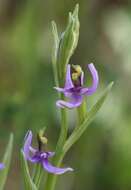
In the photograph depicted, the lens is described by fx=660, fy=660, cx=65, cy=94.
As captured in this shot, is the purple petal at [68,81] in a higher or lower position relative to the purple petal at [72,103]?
higher

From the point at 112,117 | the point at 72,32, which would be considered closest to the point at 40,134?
the point at 72,32

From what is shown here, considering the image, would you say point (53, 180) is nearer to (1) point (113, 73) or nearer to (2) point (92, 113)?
(2) point (92, 113)

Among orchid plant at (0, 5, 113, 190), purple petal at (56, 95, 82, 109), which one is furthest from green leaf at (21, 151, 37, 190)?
purple petal at (56, 95, 82, 109)

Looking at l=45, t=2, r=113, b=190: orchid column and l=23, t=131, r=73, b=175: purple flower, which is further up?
l=45, t=2, r=113, b=190: orchid column

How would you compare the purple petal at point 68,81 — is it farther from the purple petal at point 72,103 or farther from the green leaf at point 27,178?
the green leaf at point 27,178

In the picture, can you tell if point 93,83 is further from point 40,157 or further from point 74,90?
point 40,157

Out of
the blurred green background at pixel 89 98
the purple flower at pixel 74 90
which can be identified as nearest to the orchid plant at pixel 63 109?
the purple flower at pixel 74 90

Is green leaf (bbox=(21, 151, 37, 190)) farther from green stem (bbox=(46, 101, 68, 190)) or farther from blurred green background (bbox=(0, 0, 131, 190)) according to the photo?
blurred green background (bbox=(0, 0, 131, 190))

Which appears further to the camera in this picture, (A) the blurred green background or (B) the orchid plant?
(A) the blurred green background
